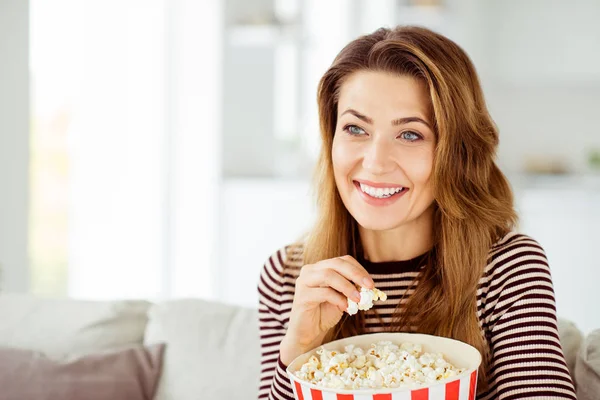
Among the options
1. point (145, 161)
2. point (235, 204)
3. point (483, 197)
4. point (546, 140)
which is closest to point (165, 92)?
point (145, 161)

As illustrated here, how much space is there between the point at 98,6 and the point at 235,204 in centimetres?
127

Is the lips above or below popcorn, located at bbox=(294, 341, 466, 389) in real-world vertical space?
Answer: above

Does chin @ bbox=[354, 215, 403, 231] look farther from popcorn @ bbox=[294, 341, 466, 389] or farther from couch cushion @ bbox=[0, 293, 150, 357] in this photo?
couch cushion @ bbox=[0, 293, 150, 357]

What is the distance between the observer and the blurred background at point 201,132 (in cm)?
375

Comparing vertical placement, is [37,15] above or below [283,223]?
above

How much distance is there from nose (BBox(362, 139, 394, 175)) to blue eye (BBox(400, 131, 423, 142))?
0.12ft

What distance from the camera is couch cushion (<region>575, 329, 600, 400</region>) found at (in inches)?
62.8

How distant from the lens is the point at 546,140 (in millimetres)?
5508

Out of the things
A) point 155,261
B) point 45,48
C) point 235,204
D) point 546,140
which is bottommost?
point 155,261

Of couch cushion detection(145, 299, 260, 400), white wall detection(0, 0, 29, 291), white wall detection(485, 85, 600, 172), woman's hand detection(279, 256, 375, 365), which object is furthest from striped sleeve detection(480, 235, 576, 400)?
white wall detection(485, 85, 600, 172)

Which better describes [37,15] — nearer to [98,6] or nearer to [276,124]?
[98,6]

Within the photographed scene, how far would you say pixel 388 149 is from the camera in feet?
4.69

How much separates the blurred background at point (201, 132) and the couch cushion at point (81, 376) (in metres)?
1.53

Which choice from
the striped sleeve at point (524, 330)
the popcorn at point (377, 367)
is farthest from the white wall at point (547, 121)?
the popcorn at point (377, 367)
